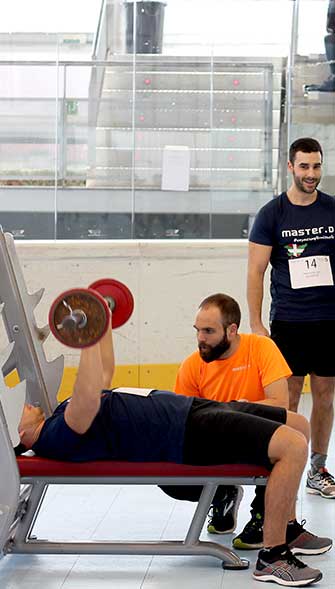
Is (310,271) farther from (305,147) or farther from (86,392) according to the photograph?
(86,392)

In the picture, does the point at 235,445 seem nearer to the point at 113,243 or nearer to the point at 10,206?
the point at 113,243

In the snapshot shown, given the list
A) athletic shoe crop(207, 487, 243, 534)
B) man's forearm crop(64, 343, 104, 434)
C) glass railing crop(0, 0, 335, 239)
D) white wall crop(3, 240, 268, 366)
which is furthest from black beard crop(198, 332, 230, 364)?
glass railing crop(0, 0, 335, 239)

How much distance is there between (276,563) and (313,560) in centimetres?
31

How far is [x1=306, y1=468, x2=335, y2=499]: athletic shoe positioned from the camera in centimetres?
540

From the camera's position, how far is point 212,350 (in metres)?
4.61

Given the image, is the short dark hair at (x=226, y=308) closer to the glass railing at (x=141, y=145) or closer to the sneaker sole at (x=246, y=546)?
the sneaker sole at (x=246, y=546)

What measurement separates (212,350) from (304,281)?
893mm

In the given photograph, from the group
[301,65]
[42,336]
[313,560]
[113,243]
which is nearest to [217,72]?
[301,65]

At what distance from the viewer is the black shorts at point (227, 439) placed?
4137 millimetres

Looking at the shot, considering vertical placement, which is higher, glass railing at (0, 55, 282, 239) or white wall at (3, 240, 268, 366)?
glass railing at (0, 55, 282, 239)

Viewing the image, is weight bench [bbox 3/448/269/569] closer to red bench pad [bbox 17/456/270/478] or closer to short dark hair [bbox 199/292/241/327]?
red bench pad [bbox 17/456/270/478]

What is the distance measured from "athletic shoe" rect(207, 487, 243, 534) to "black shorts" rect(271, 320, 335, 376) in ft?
2.68

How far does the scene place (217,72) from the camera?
9180 millimetres

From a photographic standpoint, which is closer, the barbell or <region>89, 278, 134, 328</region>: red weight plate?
the barbell
